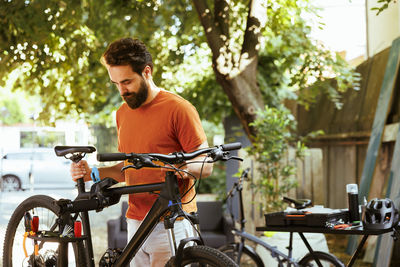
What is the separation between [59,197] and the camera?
200 centimetres

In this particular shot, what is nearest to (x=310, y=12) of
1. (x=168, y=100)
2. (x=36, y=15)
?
Result: (x=36, y=15)

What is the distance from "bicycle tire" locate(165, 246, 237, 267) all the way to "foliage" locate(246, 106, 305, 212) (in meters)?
3.33

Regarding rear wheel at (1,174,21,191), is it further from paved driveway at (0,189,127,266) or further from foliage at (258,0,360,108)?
foliage at (258,0,360,108)

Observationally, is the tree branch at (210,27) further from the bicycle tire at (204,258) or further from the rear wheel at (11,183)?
the bicycle tire at (204,258)

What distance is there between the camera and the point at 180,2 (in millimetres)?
5555

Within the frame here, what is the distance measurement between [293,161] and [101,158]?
398cm

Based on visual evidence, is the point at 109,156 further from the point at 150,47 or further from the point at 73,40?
the point at 150,47

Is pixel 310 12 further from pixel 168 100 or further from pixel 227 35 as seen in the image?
pixel 168 100

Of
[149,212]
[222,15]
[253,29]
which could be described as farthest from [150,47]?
[149,212]

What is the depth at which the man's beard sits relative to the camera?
1.98 metres

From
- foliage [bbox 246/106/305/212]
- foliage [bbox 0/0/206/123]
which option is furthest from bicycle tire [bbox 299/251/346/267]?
foliage [bbox 0/0/206/123]

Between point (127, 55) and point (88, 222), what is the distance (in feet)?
1.92

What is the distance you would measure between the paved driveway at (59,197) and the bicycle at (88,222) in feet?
0.38

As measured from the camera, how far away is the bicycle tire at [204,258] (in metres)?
1.45
